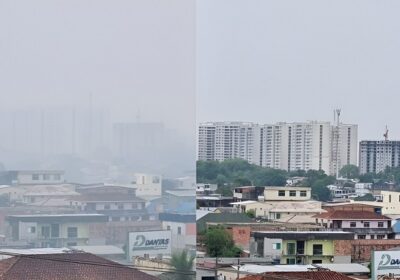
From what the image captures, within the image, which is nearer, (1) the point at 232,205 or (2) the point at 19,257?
(2) the point at 19,257

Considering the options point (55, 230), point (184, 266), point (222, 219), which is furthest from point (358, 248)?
point (184, 266)

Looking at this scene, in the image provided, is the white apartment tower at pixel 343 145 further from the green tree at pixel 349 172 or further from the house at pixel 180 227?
the house at pixel 180 227

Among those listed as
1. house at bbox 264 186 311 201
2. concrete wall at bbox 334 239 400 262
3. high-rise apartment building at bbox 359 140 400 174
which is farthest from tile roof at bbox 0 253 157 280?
high-rise apartment building at bbox 359 140 400 174

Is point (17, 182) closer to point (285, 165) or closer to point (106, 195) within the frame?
point (106, 195)

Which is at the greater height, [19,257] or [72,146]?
[72,146]

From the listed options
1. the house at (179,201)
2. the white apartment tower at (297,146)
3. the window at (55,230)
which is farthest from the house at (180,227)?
the white apartment tower at (297,146)

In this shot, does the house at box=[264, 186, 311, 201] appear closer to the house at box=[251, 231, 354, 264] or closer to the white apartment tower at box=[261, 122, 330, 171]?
the house at box=[251, 231, 354, 264]

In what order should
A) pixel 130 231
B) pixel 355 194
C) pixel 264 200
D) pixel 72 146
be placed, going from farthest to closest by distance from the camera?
pixel 355 194 < pixel 264 200 < pixel 130 231 < pixel 72 146

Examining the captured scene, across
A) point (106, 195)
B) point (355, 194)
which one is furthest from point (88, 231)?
point (355, 194)
